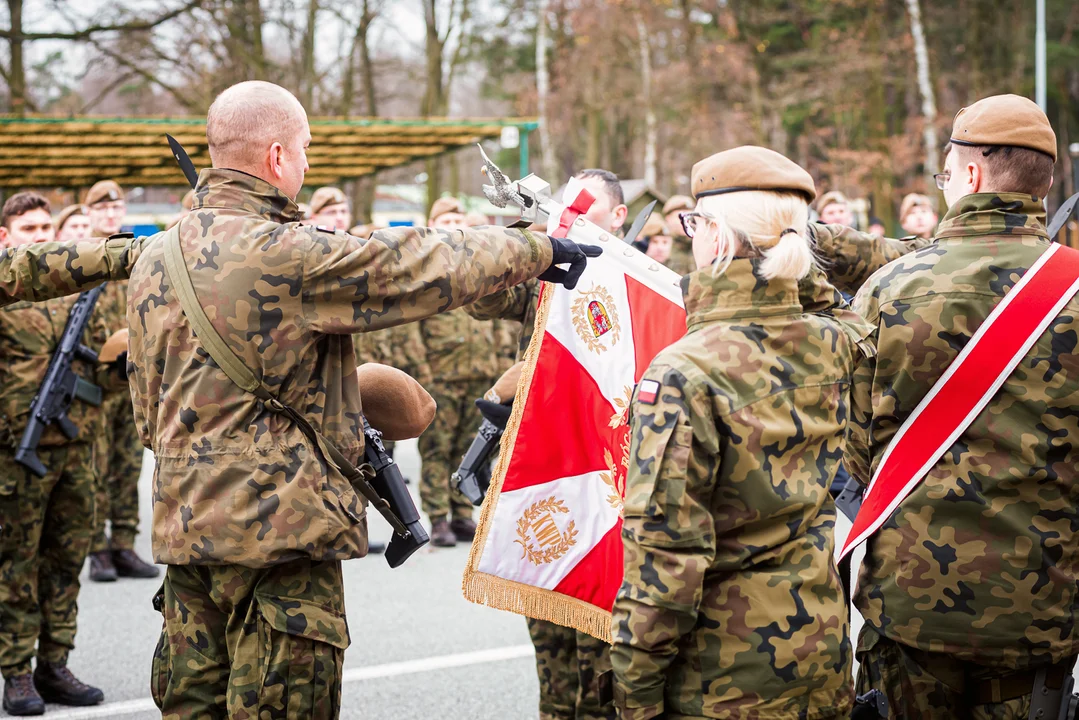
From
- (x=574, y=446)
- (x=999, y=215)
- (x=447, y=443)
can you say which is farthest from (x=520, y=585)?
(x=447, y=443)

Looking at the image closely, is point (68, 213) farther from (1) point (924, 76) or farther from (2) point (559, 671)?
(1) point (924, 76)

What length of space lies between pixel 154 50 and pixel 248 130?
69.2ft

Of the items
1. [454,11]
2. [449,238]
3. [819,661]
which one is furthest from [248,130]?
[454,11]

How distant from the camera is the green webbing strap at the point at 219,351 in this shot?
2900mm

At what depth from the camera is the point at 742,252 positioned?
2492 mm

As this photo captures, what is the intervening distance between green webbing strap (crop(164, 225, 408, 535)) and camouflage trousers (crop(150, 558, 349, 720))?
0.34m

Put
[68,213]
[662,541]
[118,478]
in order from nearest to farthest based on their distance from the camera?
1. [662,541]
2. [68,213]
3. [118,478]

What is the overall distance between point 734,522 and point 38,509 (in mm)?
3885

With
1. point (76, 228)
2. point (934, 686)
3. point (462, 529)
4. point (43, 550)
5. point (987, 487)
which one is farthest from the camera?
point (462, 529)

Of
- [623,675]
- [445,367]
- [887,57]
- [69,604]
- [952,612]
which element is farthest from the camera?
[887,57]

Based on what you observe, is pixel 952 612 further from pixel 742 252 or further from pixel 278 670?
pixel 278 670

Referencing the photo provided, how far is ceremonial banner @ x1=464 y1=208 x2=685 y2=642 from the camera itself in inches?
140

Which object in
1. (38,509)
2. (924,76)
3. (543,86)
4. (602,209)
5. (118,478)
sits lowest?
(118,478)

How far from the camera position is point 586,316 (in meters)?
3.70
